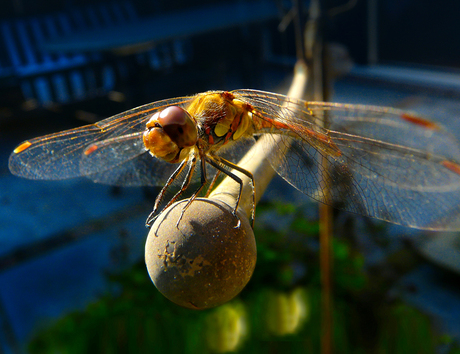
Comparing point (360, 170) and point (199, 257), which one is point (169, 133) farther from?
point (360, 170)

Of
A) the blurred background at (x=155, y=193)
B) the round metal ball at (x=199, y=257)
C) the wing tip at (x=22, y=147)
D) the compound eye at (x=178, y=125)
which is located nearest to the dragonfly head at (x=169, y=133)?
the compound eye at (x=178, y=125)

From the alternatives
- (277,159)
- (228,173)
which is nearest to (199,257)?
(228,173)

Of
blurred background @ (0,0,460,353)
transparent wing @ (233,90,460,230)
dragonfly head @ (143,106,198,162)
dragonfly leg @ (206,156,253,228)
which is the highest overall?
dragonfly head @ (143,106,198,162)

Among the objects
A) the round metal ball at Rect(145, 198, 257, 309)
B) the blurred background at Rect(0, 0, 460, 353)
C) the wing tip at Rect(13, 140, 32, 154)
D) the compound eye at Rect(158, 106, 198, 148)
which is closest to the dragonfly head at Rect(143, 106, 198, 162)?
the compound eye at Rect(158, 106, 198, 148)

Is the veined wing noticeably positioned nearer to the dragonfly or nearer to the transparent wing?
the dragonfly

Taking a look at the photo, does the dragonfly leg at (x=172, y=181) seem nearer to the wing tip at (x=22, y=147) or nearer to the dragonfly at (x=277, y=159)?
the dragonfly at (x=277, y=159)

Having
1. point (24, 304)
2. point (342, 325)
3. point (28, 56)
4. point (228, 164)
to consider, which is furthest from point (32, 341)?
point (28, 56)

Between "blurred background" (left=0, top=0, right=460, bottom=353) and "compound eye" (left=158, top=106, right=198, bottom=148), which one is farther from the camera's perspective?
"blurred background" (left=0, top=0, right=460, bottom=353)
